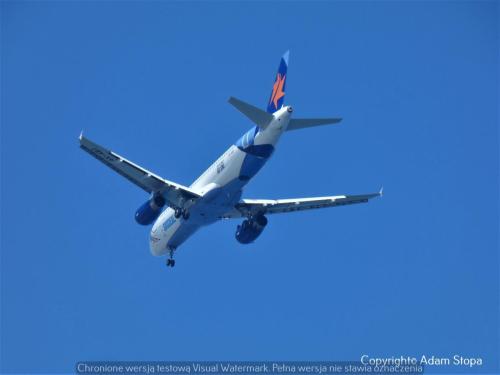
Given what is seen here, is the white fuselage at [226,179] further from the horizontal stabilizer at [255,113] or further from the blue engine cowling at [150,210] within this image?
the blue engine cowling at [150,210]

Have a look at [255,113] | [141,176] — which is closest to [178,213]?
[141,176]

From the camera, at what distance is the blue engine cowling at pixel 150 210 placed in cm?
6794

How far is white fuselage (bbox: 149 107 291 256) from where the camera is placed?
6216cm

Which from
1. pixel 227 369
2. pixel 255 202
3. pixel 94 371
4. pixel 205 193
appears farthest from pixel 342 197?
pixel 94 371

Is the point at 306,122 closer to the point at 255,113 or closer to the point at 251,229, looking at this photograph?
the point at 255,113

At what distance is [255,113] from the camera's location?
61031 mm

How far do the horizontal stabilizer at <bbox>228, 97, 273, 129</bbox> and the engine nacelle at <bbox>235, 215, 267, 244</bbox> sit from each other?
10278 mm

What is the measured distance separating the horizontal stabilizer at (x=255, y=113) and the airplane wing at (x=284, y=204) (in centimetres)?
999

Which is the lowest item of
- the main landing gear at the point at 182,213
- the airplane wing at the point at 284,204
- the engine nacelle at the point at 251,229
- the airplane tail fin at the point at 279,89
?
the main landing gear at the point at 182,213

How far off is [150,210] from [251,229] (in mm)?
7479

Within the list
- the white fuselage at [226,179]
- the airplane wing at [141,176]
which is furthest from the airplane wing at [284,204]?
the airplane wing at [141,176]

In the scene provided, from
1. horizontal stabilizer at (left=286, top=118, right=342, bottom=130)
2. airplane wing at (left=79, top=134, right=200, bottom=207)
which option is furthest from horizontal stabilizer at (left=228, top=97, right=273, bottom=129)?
airplane wing at (left=79, top=134, right=200, bottom=207)

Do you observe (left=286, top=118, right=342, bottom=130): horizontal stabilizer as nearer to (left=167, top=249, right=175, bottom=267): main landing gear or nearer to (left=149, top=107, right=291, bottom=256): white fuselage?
(left=149, top=107, right=291, bottom=256): white fuselage

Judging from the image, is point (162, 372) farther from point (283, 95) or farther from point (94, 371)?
point (283, 95)
